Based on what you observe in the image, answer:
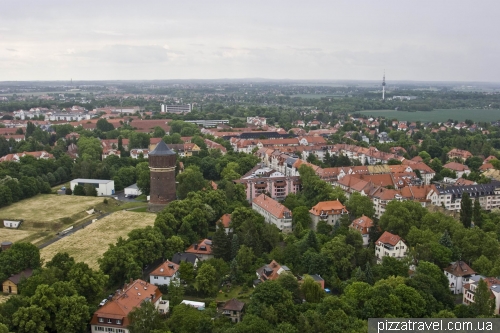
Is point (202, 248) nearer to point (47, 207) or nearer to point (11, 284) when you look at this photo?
point (11, 284)

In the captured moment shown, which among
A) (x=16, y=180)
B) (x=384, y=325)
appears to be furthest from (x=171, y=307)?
(x=16, y=180)

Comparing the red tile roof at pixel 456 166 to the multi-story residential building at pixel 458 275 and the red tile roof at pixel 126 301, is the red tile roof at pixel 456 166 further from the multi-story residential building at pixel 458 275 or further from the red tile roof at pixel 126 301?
the red tile roof at pixel 126 301

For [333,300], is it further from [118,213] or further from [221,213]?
[118,213]

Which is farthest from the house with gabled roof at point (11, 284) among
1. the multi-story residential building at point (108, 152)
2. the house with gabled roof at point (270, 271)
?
the multi-story residential building at point (108, 152)

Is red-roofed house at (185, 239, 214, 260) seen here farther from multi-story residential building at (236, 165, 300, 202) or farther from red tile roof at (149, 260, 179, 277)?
multi-story residential building at (236, 165, 300, 202)

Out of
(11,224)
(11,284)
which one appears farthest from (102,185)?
(11,284)

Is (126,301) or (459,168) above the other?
(459,168)
